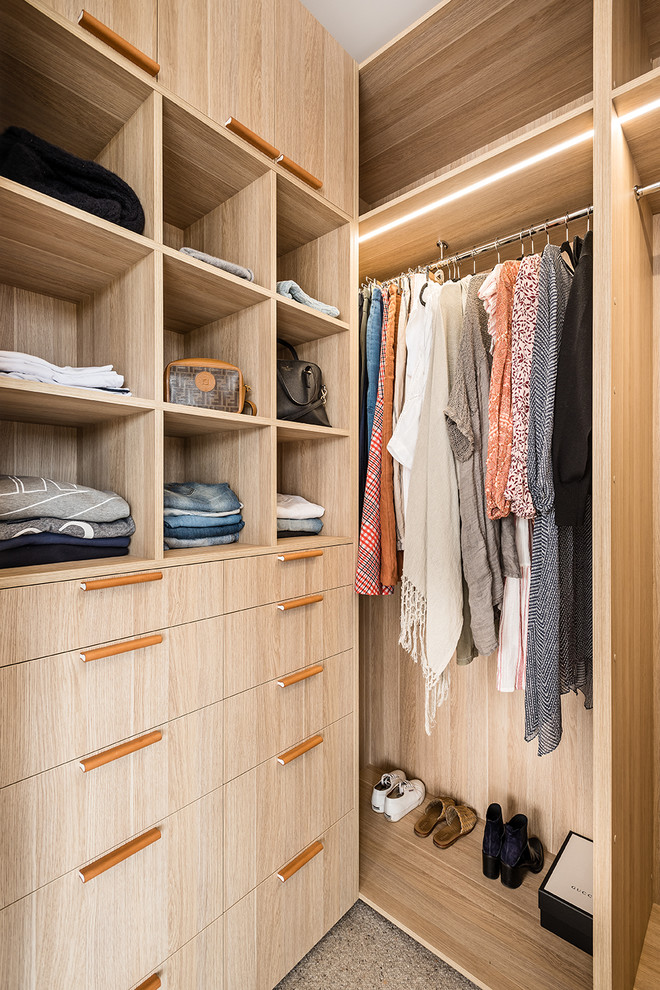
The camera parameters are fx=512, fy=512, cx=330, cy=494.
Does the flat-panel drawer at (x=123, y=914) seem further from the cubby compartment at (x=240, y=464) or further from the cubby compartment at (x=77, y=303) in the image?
the cubby compartment at (x=77, y=303)

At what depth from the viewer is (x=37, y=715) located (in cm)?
86

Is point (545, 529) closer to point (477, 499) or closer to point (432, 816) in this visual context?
point (477, 499)

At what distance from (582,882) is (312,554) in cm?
119

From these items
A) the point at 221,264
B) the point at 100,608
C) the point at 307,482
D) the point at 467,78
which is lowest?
the point at 100,608

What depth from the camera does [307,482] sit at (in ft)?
5.39

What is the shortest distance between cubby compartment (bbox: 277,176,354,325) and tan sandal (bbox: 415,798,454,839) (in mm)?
1712

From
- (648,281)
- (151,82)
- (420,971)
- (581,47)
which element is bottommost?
(420,971)

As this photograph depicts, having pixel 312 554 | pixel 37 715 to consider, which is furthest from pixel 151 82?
pixel 37 715

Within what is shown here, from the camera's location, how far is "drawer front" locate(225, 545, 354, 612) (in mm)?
1173

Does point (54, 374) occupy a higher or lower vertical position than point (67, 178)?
lower

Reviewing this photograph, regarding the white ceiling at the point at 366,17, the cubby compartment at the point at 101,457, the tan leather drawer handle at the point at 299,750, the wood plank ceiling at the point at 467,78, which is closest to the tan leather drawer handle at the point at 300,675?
the tan leather drawer handle at the point at 299,750

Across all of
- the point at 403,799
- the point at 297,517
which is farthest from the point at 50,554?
the point at 403,799

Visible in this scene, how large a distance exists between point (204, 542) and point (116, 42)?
99 cm

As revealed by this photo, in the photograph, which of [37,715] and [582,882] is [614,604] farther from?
[37,715]
